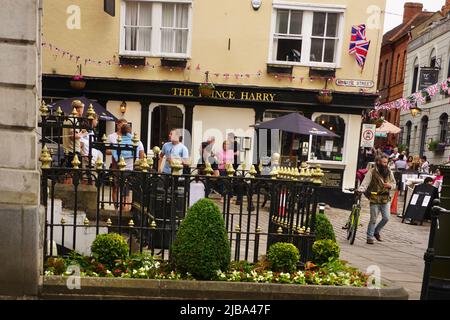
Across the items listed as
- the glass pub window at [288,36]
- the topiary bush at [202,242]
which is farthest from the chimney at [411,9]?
the topiary bush at [202,242]

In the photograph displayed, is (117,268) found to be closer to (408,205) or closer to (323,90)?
(408,205)

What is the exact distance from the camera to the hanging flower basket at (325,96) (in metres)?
15.2

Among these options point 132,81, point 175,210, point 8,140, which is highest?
point 132,81

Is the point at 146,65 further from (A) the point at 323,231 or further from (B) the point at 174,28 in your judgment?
(A) the point at 323,231

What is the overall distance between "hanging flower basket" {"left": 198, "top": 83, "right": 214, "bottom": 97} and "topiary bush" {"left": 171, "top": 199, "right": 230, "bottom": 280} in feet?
34.1

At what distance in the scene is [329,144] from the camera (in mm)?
15938

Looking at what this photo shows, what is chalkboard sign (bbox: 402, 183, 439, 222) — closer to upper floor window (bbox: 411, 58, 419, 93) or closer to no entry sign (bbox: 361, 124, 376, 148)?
no entry sign (bbox: 361, 124, 376, 148)

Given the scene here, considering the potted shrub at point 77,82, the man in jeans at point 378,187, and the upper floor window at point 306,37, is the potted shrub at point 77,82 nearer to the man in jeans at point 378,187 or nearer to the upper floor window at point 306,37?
the upper floor window at point 306,37

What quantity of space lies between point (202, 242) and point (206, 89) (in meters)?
10.7

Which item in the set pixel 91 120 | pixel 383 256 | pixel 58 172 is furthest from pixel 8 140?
pixel 383 256

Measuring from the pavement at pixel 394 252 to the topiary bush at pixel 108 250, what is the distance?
3379 mm

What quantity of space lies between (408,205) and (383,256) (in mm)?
5332
